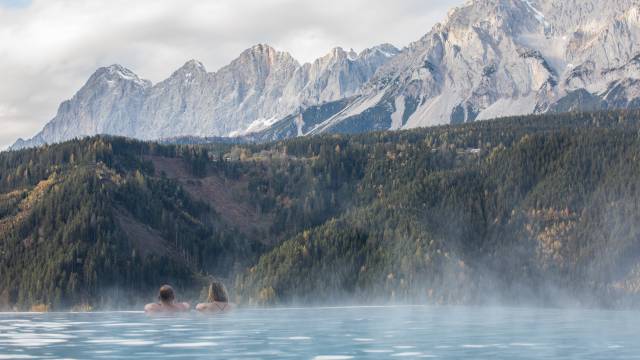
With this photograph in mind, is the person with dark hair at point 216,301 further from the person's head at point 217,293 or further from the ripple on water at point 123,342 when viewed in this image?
the ripple on water at point 123,342

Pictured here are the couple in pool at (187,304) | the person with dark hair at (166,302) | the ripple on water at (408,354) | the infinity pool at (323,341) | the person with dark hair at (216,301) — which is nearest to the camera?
the ripple on water at (408,354)

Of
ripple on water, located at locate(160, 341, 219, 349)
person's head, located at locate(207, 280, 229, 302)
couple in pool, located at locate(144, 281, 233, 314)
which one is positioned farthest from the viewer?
person's head, located at locate(207, 280, 229, 302)

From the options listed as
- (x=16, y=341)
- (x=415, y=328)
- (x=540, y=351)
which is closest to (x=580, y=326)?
(x=415, y=328)

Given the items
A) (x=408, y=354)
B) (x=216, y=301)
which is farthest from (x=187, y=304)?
(x=408, y=354)

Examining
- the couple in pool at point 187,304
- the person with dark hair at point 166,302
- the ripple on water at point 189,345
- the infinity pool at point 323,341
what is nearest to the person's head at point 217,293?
the couple in pool at point 187,304

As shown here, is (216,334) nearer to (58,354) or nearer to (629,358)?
(58,354)

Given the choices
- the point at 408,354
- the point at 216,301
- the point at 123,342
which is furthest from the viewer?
the point at 216,301

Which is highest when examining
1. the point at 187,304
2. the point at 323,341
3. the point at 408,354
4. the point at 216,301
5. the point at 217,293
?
the point at 217,293

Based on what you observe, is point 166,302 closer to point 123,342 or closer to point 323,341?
point 123,342

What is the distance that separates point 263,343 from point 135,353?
1535 cm

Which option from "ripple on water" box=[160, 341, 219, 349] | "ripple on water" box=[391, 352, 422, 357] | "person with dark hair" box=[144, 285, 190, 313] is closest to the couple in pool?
"person with dark hair" box=[144, 285, 190, 313]

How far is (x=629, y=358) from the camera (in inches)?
3568

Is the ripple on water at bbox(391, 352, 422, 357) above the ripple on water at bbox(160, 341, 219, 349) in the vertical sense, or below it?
below

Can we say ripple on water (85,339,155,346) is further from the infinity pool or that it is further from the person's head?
the person's head
